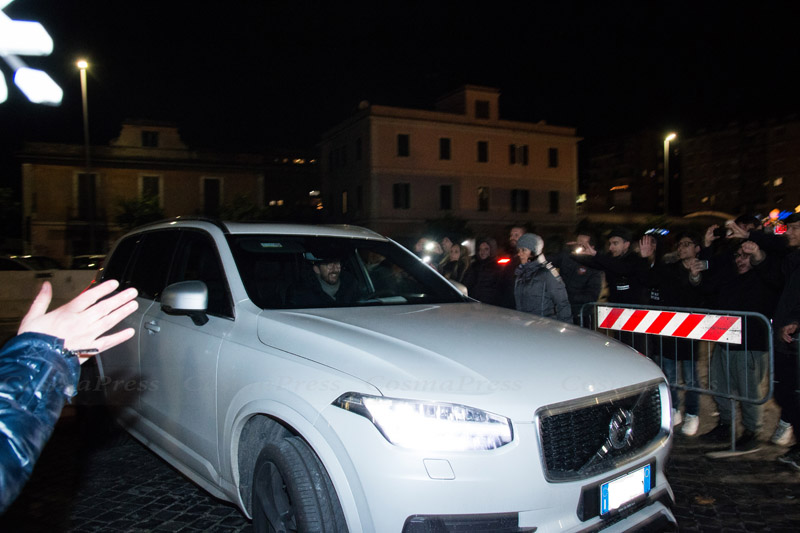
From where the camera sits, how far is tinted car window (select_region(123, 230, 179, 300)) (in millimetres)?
4196

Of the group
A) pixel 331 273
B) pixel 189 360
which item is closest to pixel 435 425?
pixel 189 360

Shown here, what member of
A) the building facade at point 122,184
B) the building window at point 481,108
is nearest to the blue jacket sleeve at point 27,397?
the building facade at point 122,184

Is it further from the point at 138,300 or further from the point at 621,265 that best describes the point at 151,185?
the point at 621,265

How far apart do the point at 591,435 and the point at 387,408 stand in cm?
92

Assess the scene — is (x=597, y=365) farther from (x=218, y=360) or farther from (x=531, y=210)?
(x=531, y=210)

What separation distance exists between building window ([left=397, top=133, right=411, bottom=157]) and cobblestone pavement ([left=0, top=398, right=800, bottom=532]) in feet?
108

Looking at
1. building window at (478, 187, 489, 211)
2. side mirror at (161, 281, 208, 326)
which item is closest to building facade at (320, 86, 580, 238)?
building window at (478, 187, 489, 211)

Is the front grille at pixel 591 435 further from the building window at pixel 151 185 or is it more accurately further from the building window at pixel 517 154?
the building window at pixel 517 154

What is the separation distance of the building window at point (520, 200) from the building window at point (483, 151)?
9.93ft

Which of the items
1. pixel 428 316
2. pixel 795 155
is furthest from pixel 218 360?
pixel 795 155

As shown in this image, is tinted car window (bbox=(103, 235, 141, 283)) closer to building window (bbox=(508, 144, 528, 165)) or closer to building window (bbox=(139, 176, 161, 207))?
building window (bbox=(139, 176, 161, 207))

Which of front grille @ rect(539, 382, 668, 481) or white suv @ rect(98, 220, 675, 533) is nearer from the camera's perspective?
white suv @ rect(98, 220, 675, 533)

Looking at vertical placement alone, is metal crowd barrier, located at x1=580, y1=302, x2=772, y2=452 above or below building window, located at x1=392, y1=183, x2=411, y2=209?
below

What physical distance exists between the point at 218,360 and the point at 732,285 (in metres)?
4.64
